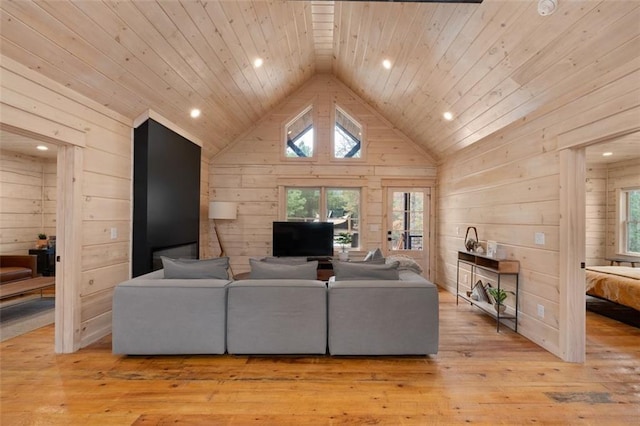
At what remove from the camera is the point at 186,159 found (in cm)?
495

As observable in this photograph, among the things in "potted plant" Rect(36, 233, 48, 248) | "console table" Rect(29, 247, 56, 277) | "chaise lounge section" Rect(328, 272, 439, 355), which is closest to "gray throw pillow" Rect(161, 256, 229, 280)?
"chaise lounge section" Rect(328, 272, 439, 355)

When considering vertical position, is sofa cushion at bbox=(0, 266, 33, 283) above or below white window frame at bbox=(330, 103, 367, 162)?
below

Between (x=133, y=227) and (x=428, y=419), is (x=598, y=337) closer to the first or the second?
(x=428, y=419)

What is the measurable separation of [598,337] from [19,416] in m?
5.25

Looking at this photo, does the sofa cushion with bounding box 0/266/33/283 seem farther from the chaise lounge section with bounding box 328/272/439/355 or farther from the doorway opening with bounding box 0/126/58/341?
the chaise lounge section with bounding box 328/272/439/355

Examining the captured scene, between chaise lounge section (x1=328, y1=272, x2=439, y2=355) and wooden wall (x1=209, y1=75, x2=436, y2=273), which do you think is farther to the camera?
wooden wall (x1=209, y1=75, x2=436, y2=273)

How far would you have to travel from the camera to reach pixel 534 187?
3.45 meters

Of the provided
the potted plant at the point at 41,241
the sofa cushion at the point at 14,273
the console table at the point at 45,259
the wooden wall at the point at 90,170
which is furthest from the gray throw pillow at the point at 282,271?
the potted plant at the point at 41,241

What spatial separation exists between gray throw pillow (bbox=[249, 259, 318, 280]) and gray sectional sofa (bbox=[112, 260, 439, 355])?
161 mm

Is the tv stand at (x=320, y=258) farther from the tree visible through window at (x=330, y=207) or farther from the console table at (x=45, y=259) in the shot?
the console table at (x=45, y=259)

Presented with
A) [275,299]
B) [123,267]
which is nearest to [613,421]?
[275,299]

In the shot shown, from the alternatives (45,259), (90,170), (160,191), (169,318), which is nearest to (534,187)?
(169,318)

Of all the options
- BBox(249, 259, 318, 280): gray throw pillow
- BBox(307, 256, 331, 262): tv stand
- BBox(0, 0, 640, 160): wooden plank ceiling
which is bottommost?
BBox(307, 256, 331, 262): tv stand

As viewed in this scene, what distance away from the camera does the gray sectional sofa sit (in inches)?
113
